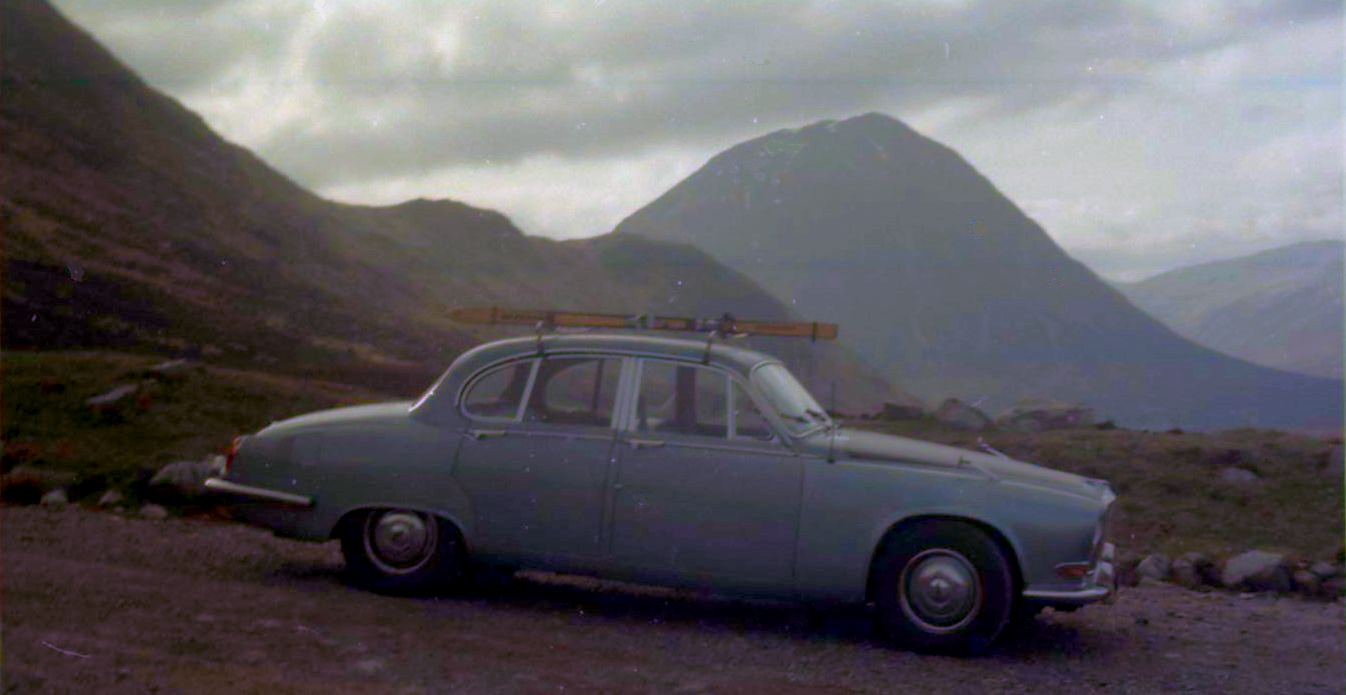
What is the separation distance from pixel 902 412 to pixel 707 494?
11424mm

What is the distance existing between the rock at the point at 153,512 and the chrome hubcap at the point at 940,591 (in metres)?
5.68

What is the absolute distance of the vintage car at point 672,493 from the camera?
21.0 ft

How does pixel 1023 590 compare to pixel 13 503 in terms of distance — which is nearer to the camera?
pixel 1023 590

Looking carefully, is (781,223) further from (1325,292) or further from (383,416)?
(383,416)

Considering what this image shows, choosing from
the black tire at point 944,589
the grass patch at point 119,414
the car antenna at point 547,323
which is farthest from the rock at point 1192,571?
the grass patch at point 119,414


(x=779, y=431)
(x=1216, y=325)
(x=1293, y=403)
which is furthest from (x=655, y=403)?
(x=1216, y=325)

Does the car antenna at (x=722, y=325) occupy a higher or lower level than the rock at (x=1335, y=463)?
higher

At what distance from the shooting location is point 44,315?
78.2 ft

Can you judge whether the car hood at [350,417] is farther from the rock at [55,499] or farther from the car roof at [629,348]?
the rock at [55,499]

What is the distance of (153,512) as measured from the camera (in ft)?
31.3

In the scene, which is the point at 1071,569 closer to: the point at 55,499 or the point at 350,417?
the point at 350,417

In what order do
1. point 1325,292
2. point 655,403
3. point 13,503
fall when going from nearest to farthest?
point 655,403 < point 13,503 < point 1325,292

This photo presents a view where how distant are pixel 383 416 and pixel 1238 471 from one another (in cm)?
873

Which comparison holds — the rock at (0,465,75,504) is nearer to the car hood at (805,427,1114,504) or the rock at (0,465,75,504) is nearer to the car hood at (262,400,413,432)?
the car hood at (262,400,413,432)
